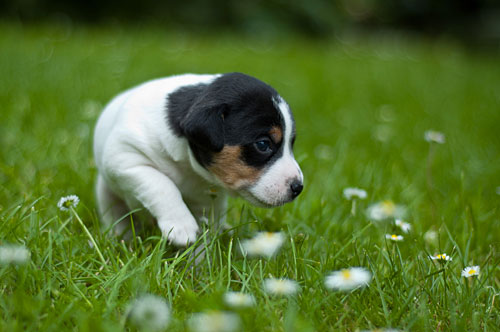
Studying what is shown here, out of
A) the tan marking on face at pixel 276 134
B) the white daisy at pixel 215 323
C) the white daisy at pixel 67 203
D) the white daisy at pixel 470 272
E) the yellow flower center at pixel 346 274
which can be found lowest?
the white daisy at pixel 470 272

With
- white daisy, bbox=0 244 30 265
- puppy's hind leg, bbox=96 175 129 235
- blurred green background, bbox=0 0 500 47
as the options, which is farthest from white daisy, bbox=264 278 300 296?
blurred green background, bbox=0 0 500 47

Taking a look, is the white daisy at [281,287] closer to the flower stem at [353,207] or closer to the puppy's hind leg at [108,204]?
the flower stem at [353,207]

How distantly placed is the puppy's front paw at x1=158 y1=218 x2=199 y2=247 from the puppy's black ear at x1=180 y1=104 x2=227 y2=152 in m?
0.38

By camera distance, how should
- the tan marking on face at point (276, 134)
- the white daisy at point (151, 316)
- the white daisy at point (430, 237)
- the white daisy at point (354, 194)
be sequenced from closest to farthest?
the white daisy at point (151, 316), the tan marking on face at point (276, 134), the white daisy at point (430, 237), the white daisy at point (354, 194)

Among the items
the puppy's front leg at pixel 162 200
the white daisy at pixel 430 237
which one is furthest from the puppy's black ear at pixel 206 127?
the white daisy at pixel 430 237

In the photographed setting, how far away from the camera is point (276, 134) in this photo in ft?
8.12

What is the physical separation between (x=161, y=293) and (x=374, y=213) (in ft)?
4.57

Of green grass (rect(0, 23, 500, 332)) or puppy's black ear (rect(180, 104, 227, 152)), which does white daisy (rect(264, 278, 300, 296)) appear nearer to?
green grass (rect(0, 23, 500, 332))

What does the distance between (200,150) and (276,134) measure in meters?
0.38

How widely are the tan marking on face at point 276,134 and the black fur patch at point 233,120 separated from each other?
2cm

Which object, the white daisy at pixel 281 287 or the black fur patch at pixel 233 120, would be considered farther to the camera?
the black fur patch at pixel 233 120

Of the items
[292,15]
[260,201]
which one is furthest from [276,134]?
[292,15]

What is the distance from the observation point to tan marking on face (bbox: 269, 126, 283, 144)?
2465 mm

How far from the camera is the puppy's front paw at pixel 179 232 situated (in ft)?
7.72
